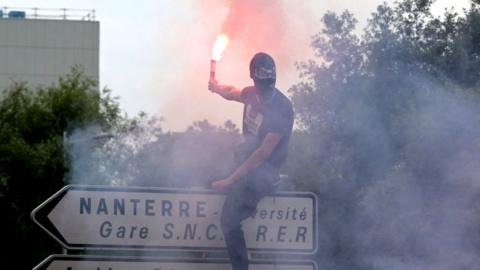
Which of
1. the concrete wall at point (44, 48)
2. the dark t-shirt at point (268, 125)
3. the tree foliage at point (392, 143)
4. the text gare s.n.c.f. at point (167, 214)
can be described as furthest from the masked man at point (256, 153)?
the concrete wall at point (44, 48)

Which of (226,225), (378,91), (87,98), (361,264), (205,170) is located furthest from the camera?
(87,98)

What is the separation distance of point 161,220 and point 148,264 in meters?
0.31

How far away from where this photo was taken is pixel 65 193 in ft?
26.6

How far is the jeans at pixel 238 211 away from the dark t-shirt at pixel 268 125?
11 centimetres

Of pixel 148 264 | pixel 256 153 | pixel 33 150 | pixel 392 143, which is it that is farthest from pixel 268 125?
pixel 33 150

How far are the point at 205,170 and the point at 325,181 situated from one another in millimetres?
6311

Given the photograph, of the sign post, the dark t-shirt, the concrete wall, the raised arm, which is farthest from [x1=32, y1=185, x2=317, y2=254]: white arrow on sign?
the concrete wall

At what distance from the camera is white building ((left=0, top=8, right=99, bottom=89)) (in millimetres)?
79625

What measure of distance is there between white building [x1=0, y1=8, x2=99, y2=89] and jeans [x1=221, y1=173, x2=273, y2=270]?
7091cm

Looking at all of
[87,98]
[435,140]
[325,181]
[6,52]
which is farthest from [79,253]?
[6,52]

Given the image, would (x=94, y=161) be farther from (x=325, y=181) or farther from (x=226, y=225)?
(x=226, y=225)

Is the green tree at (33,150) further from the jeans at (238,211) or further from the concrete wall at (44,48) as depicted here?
the concrete wall at (44,48)

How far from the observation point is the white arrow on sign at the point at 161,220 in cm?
814

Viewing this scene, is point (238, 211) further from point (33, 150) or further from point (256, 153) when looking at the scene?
point (33, 150)
